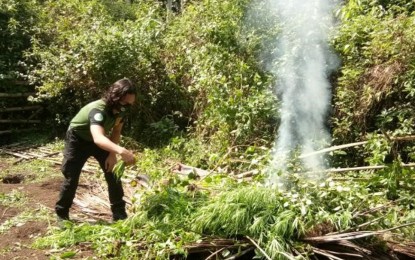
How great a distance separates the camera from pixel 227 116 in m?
6.25

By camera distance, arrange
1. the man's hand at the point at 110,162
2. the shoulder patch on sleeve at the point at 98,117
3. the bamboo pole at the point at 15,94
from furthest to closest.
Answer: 1. the bamboo pole at the point at 15,94
2. the man's hand at the point at 110,162
3. the shoulder patch on sleeve at the point at 98,117

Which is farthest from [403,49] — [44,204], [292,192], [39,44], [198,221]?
[39,44]

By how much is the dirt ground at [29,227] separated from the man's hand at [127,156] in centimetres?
90

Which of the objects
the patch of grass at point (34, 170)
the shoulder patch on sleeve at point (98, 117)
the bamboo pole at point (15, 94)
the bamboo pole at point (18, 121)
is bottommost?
the patch of grass at point (34, 170)

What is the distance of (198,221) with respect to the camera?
142 inches

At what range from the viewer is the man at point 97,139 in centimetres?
402

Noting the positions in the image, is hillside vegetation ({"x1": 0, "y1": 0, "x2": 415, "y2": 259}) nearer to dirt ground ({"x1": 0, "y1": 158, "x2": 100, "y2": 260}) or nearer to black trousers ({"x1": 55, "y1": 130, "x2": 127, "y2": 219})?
dirt ground ({"x1": 0, "y1": 158, "x2": 100, "y2": 260})

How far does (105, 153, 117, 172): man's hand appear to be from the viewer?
439 centimetres

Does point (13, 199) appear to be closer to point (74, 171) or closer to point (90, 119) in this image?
point (74, 171)

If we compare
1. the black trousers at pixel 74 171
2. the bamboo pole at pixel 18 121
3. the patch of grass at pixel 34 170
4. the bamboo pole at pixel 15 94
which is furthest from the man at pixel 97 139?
the bamboo pole at pixel 18 121

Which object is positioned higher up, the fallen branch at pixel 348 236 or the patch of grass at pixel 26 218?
the fallen branch at pixel 348 236

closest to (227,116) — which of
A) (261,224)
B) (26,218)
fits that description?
(261,224)

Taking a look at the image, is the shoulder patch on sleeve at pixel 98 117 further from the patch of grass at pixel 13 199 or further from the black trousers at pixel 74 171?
the patch of grass at pixel 13 199

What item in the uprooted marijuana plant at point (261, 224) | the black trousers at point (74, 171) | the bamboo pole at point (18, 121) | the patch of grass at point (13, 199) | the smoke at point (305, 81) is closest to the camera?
the uprooted marijuana plant at point (261, 224)
